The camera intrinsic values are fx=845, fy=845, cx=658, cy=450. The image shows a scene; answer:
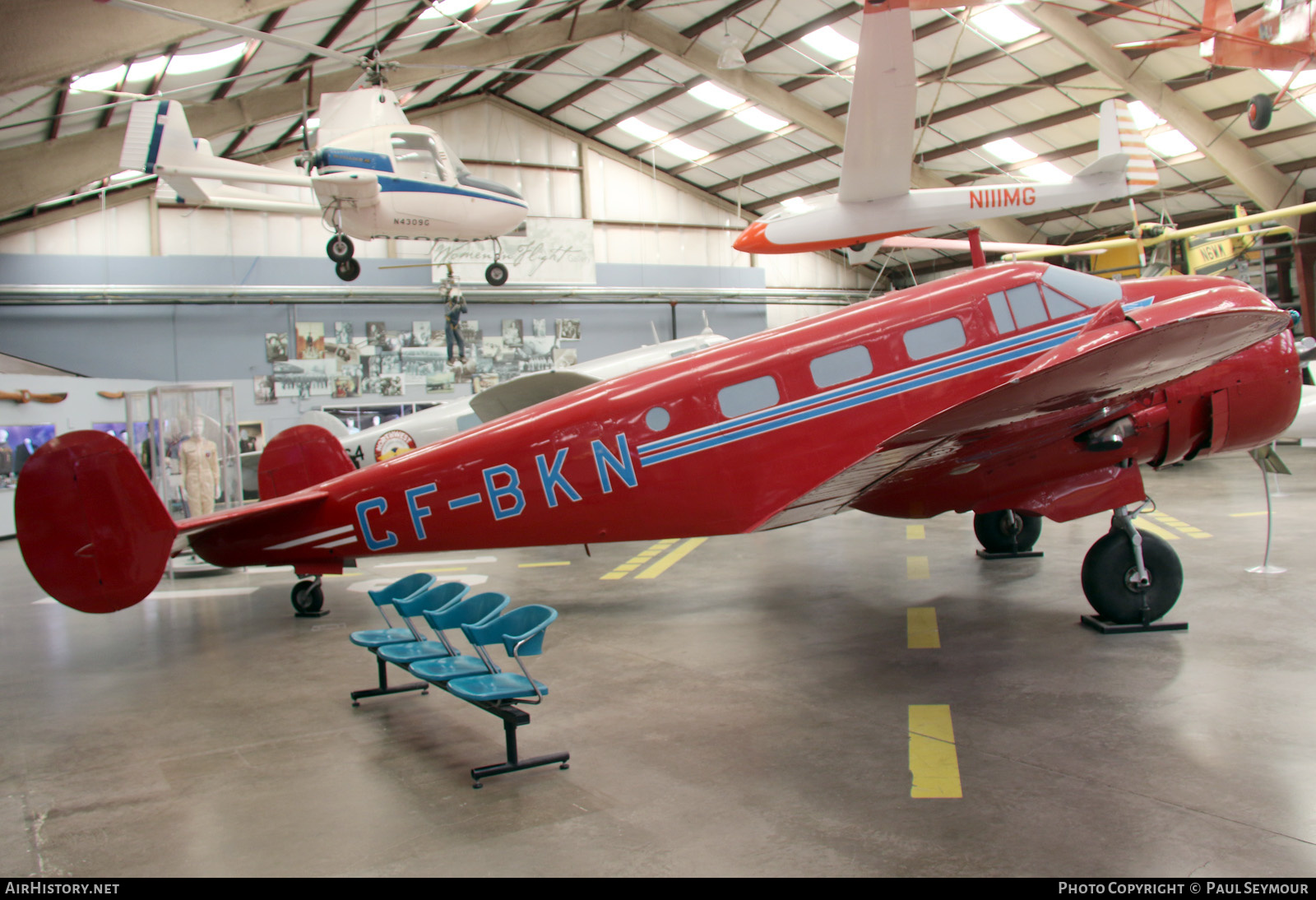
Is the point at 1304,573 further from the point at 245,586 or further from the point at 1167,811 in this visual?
the point at 245,586

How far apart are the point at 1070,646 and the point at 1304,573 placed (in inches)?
157

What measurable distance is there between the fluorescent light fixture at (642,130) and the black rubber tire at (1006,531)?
78.0 ft

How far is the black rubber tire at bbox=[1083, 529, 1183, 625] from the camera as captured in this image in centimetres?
697

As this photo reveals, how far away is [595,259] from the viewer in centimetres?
3188

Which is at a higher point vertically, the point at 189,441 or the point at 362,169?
the point at 362,169

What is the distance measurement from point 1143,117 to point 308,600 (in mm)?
24216

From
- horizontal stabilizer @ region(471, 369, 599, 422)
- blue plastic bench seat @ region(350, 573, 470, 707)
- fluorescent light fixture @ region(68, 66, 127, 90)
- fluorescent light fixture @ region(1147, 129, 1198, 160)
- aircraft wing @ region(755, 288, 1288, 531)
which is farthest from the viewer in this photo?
fluorescent light fixture @ region(1147, 129, 1198, 160)

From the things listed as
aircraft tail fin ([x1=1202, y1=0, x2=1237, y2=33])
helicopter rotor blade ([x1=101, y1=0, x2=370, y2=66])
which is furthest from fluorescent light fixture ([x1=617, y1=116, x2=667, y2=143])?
aircraft tail fin ([x1=1202, y1=0, x2=1237, y2=33])

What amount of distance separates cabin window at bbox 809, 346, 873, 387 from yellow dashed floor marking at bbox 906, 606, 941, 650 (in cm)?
228

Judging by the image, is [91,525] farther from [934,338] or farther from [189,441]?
[189,441]

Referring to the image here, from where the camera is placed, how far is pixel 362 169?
15578 mm

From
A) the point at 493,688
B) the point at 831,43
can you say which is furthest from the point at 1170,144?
the point at 493,688

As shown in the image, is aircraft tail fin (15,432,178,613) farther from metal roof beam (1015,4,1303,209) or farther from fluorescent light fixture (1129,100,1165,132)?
fluorescent light fixture (1129,100,1165,132)

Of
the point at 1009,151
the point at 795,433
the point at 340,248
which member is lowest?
the point at 795,433
